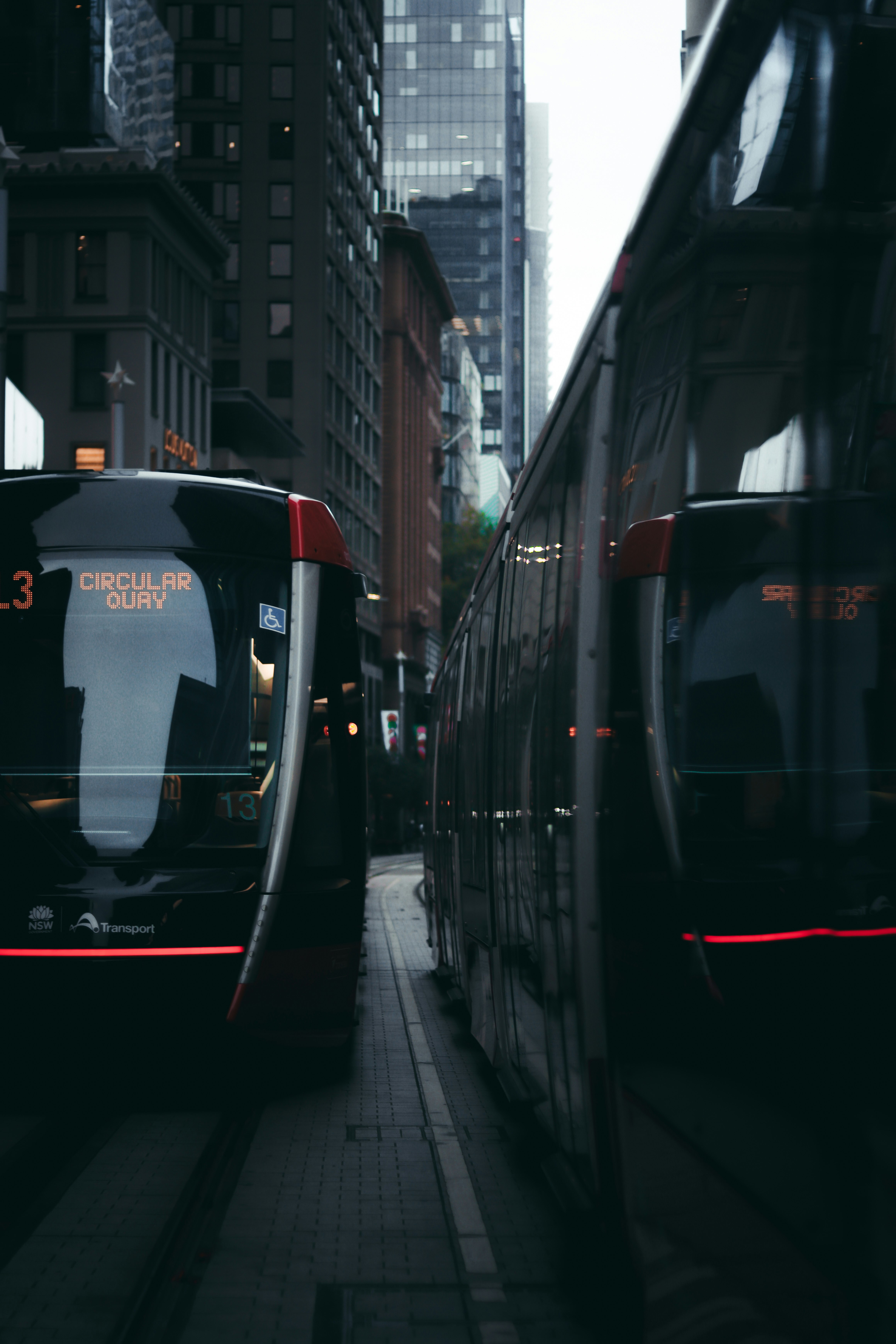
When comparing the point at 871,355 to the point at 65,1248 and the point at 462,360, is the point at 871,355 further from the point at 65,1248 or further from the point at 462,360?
the point at 462,360

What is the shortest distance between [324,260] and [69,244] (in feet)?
79.4

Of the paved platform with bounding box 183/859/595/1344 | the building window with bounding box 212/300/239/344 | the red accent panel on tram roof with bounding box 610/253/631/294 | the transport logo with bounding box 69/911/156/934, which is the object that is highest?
the building window with bounding box 212/300/239/344

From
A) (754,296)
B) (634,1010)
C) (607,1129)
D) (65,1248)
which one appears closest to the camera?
(754,296)

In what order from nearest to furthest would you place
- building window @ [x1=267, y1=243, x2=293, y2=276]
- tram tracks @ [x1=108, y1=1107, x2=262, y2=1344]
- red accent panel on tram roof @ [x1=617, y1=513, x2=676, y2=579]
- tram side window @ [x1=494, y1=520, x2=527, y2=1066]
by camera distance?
red accent panel on tram roof @ [x1=617, y1=513, x2=676, y2=579] < tram tracks @ [x1=108, y1=1107, x2=262, y2=1344] < tram side window @ [x1=494, y1=520, x2=527, y2=1066] < building window @ [x1=267, y1=243, x2=293, y2=276]

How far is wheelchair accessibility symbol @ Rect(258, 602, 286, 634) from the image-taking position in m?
8.35

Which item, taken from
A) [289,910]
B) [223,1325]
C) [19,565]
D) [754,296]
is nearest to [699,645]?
[754,296]

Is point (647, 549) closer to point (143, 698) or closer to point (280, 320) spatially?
point (143, 698)

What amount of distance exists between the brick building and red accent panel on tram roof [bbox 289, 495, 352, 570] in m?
77.2

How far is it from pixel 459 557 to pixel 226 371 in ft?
143

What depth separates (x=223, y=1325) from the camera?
15.3 ft

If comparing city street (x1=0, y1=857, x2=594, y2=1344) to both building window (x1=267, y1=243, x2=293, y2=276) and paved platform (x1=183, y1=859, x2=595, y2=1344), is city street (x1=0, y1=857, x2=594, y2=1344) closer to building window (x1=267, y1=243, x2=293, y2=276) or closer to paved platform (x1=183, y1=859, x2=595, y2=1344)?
paved platform (x1=183, y1=859, x2=595, y2=1344)

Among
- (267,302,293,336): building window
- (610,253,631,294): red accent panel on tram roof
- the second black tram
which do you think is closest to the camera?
the second black tram

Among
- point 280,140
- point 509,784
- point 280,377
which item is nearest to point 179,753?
point 509,784

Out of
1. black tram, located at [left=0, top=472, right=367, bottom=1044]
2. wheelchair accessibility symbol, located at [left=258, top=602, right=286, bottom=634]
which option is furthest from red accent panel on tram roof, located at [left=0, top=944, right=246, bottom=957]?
wheelchair accessibility symbol, located at [left=258, top=602, right=286, bottom=634]
